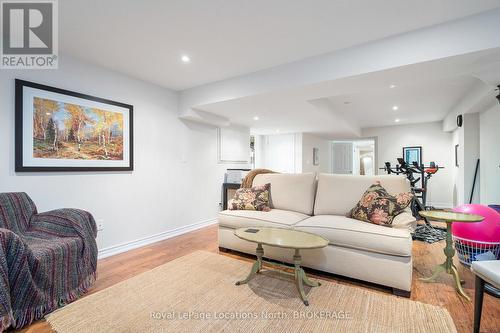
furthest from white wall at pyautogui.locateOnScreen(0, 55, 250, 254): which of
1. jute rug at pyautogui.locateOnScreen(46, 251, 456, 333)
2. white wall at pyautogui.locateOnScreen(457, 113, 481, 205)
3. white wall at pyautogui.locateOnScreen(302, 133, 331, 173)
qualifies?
white wall at pyautogui.locateOnScreen(457, 113, 481, 205)

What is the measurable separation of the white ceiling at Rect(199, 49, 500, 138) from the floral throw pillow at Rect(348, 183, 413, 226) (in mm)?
1174

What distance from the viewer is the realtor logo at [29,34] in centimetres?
187

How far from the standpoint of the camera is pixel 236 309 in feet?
5.76

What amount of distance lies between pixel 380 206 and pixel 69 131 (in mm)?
3295

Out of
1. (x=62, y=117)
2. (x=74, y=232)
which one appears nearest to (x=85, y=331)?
(x=74, y=232)

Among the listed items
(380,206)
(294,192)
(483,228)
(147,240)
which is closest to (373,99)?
(294,192)

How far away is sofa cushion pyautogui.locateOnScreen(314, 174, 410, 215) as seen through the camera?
105 inches

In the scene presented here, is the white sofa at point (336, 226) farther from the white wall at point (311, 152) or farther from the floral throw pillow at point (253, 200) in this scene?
the white wall at point (311, 152)

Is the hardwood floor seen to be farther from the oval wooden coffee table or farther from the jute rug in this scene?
the oval wooden coffee table

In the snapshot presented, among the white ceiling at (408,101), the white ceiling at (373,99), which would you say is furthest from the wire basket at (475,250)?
the white ceiling at (408,101)

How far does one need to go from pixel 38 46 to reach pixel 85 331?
2.52m

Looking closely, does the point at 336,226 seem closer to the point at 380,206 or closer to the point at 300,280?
the point at 380,206

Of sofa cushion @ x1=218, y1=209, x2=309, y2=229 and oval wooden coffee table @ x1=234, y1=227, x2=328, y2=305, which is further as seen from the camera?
sofa cushion @ x1=218, y1=209, x2=309, y2=229

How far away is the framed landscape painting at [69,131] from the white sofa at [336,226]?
1608 millimetres
